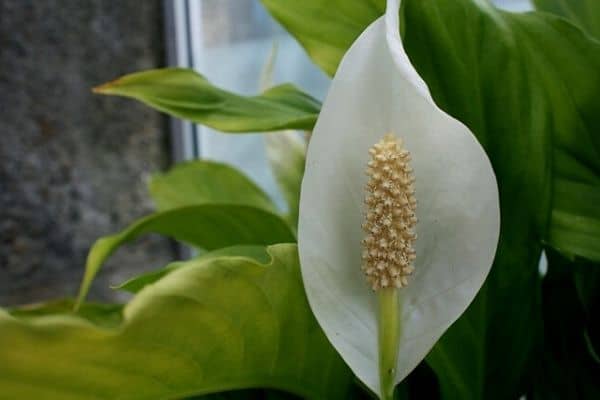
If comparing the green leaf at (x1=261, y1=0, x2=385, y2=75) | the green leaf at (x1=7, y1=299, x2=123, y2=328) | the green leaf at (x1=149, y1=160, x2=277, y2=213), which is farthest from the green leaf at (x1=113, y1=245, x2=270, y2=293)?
the green leaf at (x1=149, y1=160, x2=277, y2=213)

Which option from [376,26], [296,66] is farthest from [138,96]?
[296,66]

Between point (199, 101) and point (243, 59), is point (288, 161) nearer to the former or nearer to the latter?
point (199, 101)

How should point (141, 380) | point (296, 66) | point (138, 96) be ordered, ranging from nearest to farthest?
point (141, 380), point (138, 96), point (296, 66)

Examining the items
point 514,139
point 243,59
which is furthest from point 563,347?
point 243,59

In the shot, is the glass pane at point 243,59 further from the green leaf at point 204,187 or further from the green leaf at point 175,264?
the green leaf at point 175,264

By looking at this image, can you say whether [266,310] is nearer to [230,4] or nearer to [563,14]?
[563,14]

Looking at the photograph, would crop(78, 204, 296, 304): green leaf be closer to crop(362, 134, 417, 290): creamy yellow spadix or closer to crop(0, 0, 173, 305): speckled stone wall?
crop(362, 134, 417, 290): creamy yellow spadix

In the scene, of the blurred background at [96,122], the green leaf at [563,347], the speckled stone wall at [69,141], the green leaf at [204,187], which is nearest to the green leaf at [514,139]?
the green leaf at [563,347]
